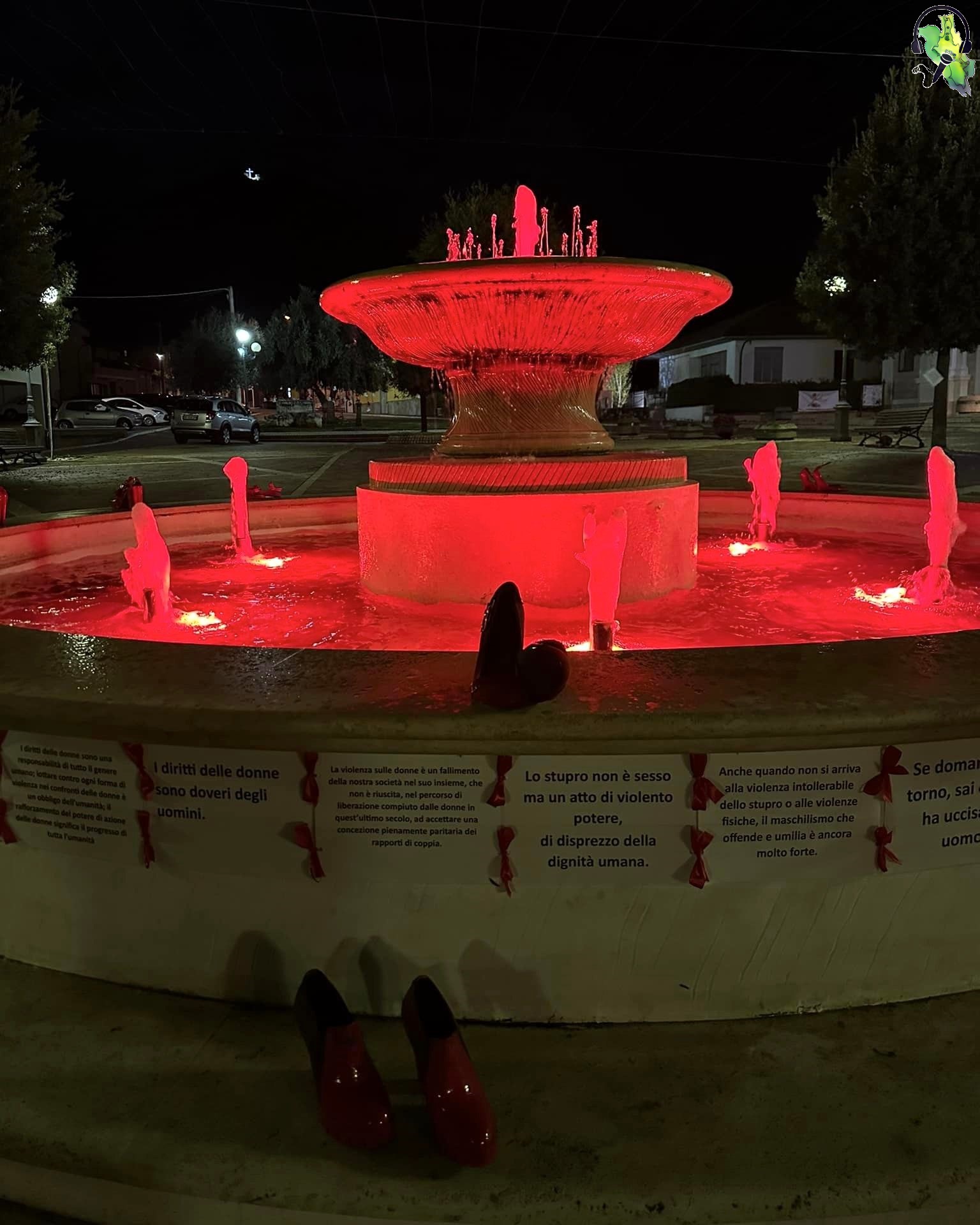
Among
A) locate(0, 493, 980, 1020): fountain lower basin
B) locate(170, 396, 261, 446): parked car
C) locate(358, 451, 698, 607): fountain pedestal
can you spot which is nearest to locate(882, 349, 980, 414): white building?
locate(170, 396, 261, 446): parked car

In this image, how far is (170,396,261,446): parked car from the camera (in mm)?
34188

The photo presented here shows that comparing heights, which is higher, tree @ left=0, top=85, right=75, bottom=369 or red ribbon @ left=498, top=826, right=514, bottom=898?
tree @ left=0, top=85, right=75, bottom=369

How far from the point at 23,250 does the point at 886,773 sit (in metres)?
24.6

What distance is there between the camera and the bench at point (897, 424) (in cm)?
2747

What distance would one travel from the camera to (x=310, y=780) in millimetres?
2434

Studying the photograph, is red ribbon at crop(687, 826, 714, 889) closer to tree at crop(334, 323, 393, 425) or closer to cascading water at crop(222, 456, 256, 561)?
cascading water at crop(222, 456, 256, 561)

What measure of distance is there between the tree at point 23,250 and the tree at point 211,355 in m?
43.5

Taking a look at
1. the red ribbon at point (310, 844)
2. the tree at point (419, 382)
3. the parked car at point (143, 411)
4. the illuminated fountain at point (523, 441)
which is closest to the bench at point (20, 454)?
the tree at point (419, 382)

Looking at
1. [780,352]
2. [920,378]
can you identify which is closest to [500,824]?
[920,378]

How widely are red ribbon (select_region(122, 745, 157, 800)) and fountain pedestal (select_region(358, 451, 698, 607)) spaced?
11.0 feet

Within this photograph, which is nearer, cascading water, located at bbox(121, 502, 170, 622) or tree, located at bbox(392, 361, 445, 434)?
cascading water, located at bbox(121, 502, 170, 622)

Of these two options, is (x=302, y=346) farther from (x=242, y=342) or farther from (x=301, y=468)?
(x=301, y=468)

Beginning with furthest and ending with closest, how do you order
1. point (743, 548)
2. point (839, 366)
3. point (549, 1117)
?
point (839, 366) < point (743, 548) < point (549, 1117)

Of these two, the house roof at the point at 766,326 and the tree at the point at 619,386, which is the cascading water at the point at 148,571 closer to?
the house roof at the point at 766,326
